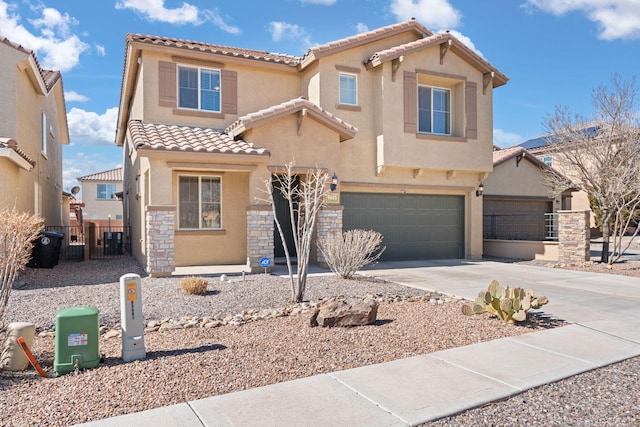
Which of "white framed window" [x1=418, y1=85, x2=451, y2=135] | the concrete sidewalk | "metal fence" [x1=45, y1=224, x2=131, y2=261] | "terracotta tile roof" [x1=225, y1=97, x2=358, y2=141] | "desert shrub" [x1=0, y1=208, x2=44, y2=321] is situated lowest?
the concrete sidewalk

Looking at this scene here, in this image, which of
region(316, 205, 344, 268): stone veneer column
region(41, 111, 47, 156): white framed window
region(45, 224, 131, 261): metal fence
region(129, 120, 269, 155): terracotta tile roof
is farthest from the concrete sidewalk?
region(41, 111, 47, 156): white framed window

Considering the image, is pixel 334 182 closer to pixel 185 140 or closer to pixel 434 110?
pixel 185 140

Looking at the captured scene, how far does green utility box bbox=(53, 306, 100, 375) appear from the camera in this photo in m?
5.27

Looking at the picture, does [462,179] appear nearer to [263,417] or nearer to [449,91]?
[449,91]

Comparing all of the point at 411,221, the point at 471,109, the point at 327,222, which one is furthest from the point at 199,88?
the point at 471,109

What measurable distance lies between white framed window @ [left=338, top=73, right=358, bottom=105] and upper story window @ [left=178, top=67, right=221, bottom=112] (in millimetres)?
Result: 4079

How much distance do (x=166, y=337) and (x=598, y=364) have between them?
221 inches

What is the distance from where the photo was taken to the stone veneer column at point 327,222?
46.9 feet

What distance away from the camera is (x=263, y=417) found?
4156 mm

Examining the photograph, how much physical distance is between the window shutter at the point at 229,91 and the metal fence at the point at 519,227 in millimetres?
11860

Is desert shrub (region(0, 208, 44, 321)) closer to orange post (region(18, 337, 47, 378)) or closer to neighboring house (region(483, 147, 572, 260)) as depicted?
orange post (region(18, 337, 47, 378))

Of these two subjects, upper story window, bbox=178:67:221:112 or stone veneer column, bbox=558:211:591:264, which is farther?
stone veneer column, bbox=558:211:591:264

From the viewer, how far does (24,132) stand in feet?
47.9

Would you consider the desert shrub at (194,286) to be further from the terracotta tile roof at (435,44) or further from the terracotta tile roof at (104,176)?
the terracotta tile roof at (104,176)
